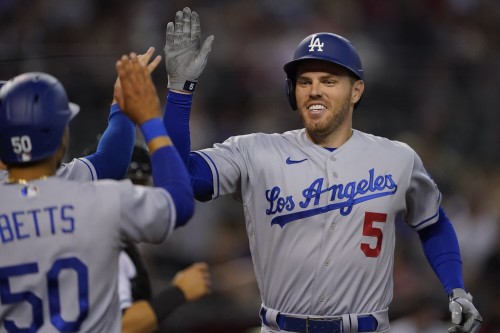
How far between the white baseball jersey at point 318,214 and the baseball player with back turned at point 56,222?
1059mm

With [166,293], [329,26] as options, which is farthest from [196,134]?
[166,293]

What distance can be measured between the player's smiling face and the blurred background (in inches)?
126

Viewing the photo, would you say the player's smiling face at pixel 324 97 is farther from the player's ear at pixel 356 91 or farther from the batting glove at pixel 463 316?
the batting glove at pixel 463 316

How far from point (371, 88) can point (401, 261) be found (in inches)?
82.1

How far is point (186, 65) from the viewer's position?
406 centimetres

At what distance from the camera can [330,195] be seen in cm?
428

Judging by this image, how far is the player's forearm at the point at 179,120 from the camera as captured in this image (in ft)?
13.3

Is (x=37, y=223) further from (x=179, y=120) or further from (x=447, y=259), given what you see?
(x=447, y=259)

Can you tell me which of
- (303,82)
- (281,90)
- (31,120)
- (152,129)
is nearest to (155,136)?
(152,129)

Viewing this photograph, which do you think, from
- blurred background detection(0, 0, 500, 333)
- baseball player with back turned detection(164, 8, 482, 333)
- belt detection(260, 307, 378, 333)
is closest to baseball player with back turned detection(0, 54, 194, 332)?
baseball player with back turned detection(164, 8, 482, 333)

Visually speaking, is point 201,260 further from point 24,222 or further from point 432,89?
point 24,222

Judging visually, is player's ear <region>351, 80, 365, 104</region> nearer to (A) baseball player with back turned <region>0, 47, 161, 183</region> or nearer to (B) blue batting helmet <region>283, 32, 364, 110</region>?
(B) blue batting helmet <region>283, 32, 364, 110</region>

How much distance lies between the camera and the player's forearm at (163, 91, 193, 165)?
4.05 meters

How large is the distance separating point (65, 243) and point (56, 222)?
0.08 meters
